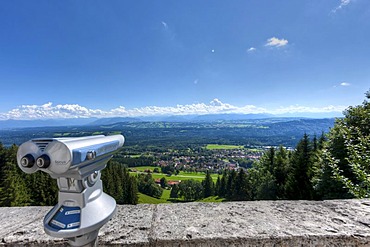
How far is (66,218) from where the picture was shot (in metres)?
0.78

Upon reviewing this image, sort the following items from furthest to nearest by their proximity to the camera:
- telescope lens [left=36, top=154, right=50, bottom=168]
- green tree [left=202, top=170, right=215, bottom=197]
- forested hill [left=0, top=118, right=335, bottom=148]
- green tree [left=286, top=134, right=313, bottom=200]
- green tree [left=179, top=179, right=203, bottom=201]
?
forested hill [left=0, top=118, right=335, bottom=148] < green tree [left=179, top=179, right=203, bottom=201] < green tree [left=202, top=170, right=215, bottom=197] < green tree [left=286, top=134, right=313, bottom=200] < telescope lens [left=36, top=154, right=50, bottom=168]

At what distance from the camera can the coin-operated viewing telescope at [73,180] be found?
71cm

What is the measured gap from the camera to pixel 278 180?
20016 millimetres

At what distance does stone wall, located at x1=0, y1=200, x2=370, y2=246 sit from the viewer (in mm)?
1063

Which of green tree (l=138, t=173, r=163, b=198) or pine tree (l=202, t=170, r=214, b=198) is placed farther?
green tree (l=138, t=173, r=163, b=198)

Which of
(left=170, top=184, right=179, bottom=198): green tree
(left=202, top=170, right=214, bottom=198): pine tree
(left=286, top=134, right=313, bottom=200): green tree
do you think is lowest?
(left=170, top=184, right=179, bottom=198): green tree

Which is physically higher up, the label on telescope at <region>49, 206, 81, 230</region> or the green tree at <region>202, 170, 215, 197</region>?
the label on telescope at <region>49, 206, 81, 230</region>

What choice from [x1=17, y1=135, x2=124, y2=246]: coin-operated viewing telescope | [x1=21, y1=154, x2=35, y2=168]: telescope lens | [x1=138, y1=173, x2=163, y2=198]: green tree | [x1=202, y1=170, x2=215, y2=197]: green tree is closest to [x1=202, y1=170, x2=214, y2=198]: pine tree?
[x1=202, y1=170, x2=215, y2=197]: green tree

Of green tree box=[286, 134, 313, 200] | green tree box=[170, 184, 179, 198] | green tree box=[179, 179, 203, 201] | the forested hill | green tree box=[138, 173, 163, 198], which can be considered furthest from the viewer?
the forested hill

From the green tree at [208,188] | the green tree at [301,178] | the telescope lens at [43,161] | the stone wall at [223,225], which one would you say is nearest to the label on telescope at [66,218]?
the telescope lens at [43,161]

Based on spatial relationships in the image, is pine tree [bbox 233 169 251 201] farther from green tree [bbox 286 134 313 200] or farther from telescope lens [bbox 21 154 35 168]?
telescope lens [bbox 21 154 35 168]

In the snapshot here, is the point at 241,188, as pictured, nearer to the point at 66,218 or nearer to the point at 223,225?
the point at 223,225

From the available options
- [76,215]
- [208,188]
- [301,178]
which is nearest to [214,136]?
[208,188]

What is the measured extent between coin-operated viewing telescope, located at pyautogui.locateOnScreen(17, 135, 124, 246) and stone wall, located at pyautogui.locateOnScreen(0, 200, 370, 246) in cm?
34
